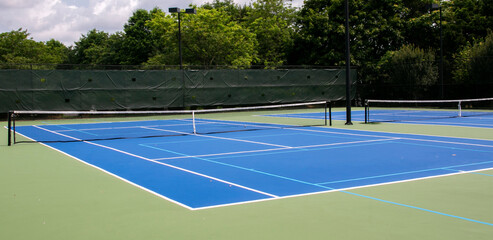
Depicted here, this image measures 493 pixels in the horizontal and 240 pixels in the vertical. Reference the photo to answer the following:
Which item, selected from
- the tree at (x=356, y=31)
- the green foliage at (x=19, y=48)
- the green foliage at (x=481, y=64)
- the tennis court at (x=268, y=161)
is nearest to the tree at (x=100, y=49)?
the green foliage at (x=19, y=48)

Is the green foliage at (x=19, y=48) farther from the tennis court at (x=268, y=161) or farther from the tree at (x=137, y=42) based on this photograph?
the tennis court at (x=268, y=161)

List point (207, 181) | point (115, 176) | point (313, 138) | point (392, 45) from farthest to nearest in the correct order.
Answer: point (392, 45)
point (313, 138)
point (115, 176)
point (207, 181)

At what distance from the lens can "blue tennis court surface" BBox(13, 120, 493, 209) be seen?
22.9 feet

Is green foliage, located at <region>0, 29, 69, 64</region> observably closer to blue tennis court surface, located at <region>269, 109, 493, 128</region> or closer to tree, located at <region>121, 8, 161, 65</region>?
tree, located at <region>121, 8, 161, 65</region>

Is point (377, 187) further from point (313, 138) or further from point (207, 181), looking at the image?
Result: point (313, 138)

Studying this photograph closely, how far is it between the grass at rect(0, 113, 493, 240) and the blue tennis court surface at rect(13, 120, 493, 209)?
43 centimetres

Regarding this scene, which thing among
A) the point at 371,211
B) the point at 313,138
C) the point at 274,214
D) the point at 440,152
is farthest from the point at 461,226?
the point at 313,138

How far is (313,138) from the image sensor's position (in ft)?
44.5

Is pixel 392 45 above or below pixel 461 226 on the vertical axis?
above

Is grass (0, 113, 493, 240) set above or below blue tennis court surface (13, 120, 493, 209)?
below

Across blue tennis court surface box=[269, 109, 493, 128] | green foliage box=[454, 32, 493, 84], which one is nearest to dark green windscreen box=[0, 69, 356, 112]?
blue tennis court surface box=[269, 109, 493, 128]

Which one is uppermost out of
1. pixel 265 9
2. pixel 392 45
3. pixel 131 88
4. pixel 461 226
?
pixel 265 9

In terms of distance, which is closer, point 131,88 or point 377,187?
point 377,187

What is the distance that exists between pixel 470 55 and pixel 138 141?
22.7 meters
